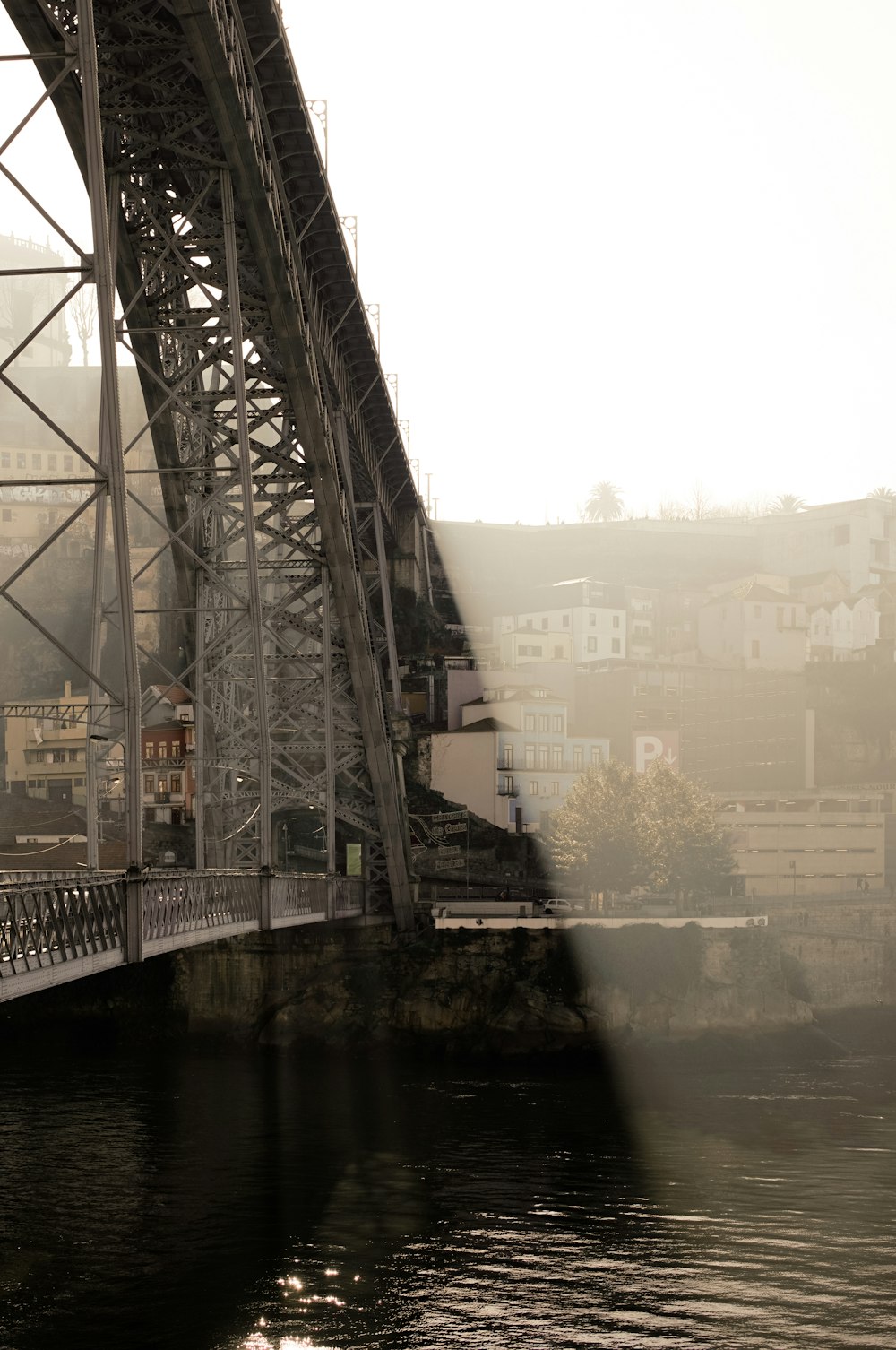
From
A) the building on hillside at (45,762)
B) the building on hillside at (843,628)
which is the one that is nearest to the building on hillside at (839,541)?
the building on hillside at (843,628)

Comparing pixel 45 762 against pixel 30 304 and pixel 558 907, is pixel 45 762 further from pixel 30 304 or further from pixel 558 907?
pixel 30 304

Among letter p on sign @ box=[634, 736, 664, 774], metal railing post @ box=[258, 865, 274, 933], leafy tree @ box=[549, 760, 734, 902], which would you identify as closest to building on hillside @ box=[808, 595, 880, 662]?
letter p on sign @ box=[634, 736, 664, 774]

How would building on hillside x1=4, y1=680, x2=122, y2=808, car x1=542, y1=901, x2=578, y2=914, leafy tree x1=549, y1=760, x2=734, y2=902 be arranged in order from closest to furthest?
car x1=542, y1=901, x2=578, y2=914 < leafy tree x1=549, y1=760, x2=734, y2=902 < building on hillside x1=4, y1=680, x2=122, y2=808

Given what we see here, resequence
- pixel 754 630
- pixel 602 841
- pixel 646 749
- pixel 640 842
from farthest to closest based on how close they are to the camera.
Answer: pixel 754 630, pixel 646 749, pixel 640 842, pixel 602 841

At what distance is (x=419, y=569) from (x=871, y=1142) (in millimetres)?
54258

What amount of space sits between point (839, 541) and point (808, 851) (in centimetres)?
6080

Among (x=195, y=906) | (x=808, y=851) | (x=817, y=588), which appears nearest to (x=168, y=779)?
(x=808, y=851)

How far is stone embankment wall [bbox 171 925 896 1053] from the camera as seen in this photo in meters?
52.5

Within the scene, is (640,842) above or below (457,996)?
above

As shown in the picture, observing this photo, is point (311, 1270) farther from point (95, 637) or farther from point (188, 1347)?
point (95, 637)

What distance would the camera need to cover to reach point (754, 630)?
4131 inches

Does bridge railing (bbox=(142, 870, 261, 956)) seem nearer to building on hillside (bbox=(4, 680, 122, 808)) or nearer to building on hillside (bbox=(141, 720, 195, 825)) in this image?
building on hillside (bbox=(141, 720, 195, 825))

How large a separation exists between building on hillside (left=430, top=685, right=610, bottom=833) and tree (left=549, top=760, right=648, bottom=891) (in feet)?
28.3

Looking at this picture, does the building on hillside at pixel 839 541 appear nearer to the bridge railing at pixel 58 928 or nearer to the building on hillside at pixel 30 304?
the building on hillside at pixel 30 304
